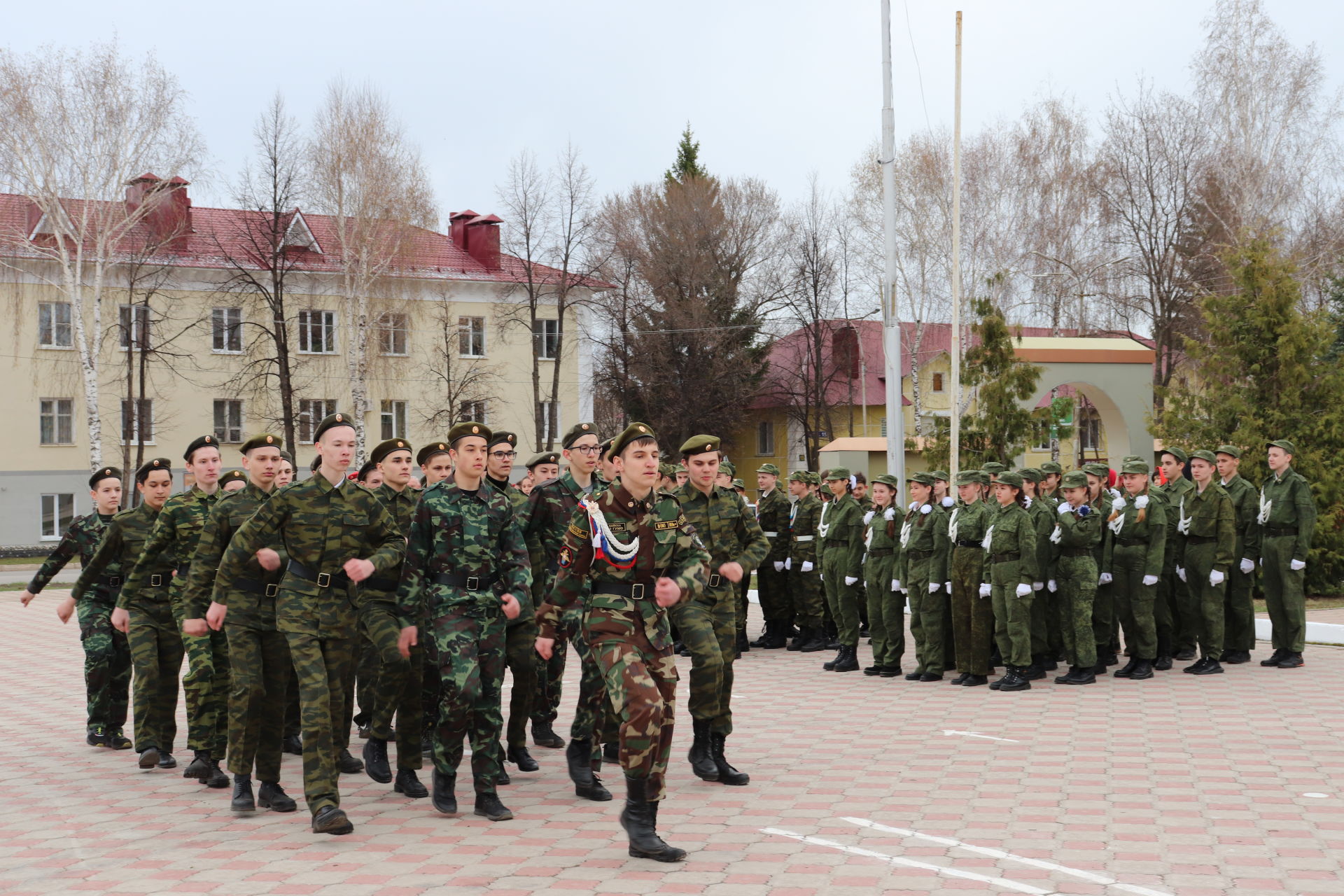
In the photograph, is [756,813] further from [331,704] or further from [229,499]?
[229,499]

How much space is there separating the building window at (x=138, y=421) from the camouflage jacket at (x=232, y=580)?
3215 cm

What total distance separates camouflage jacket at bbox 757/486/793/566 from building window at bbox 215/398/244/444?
31.4 meters

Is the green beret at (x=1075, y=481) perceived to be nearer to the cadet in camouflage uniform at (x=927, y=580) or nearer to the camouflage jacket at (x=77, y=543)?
the cadet in camouflage uniform at (x=927, y=580)

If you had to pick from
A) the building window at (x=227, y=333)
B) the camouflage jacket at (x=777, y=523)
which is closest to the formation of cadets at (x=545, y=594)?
the camouflage jacket at (x=777, y=523)

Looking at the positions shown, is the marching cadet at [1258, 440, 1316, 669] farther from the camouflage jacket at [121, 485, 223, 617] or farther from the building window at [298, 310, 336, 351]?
the building window at [298, 310, 336, 351]

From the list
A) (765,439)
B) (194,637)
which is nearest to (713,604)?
(194,637)

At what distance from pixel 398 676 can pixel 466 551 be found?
130cm

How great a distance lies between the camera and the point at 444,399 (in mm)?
44000

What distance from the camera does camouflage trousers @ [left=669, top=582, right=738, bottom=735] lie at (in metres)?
7.25

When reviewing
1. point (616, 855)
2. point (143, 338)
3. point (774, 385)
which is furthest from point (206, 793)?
point (774, 385)

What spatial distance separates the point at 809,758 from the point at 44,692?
26.8 ft

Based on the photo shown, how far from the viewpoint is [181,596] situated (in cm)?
877

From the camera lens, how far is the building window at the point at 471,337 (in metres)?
44.6

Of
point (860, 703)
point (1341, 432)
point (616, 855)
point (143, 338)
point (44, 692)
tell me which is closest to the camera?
point (616, 855)
